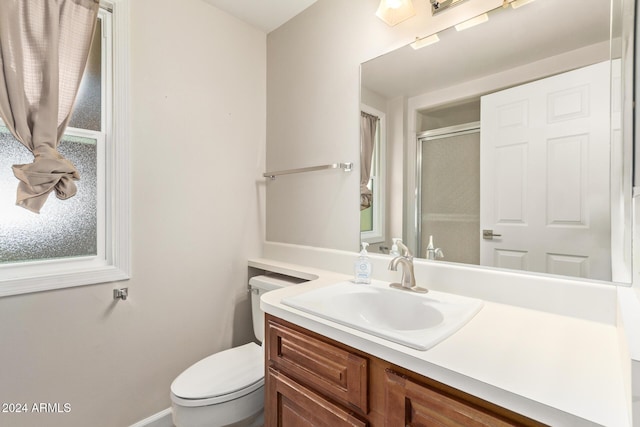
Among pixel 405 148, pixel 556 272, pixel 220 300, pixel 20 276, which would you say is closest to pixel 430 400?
pixel 556 272

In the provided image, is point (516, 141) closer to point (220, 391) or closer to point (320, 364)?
point (320, 364)

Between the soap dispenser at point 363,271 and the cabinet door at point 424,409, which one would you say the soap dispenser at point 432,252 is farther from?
the cabinet door at point 424,409

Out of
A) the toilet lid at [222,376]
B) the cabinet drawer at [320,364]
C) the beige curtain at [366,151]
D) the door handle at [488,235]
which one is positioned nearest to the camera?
the cabinet drawer at [320,364]

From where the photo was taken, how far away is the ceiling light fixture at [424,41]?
1.29 m

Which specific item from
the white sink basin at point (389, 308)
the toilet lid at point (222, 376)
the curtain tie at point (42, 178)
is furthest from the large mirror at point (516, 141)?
the curtain tie at point (42, 178)

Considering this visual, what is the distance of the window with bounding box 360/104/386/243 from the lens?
1.47 metres

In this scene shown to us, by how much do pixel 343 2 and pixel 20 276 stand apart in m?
2.00

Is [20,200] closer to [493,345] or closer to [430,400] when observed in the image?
[430,400]

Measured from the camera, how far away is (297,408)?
3.31 feet

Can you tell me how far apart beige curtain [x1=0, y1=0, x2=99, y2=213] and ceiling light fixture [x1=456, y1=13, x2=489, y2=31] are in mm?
1653

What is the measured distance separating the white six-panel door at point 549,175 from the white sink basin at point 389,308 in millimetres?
271

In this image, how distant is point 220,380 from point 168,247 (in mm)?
740

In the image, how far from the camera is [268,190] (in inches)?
81.8

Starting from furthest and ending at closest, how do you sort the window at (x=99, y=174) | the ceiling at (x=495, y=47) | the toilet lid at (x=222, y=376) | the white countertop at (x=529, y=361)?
the window at (x=99, y=174)
the toilet lid at (x=222, y=376)
the ceiling at (x=495, y=47)
the white countertop at (x=529, y=361)
